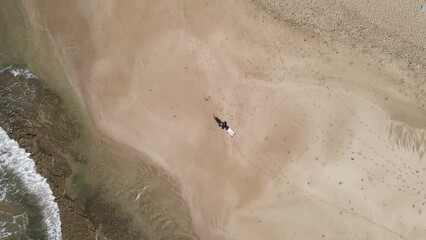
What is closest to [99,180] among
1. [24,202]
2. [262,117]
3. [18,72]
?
[24,202]

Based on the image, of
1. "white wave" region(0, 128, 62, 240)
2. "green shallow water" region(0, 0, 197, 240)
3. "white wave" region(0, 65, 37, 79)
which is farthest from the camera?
"white wave" region(0, 65, 37, 79)

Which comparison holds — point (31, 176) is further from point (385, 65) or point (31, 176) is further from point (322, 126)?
point (385, 65)

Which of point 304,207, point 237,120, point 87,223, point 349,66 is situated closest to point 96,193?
point 87,223

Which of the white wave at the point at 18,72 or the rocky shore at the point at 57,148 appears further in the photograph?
the white wave at the point at 18,72

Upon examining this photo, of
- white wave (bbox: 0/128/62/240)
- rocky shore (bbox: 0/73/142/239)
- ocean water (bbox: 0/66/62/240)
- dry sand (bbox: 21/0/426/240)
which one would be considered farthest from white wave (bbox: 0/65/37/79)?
ocean water (bbox: 0/66/62/240)

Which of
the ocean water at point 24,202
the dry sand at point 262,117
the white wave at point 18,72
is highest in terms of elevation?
the dry sand at point 262,117

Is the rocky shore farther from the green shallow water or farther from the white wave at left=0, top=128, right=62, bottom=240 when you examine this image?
the white wave at left=0, top=128, right=62, bottom=240

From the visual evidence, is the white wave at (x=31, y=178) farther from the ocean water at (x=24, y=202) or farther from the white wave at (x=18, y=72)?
the white wave at (x=18, y=72)

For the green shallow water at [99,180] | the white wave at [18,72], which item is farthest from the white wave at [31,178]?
the white wave at [18,72]
